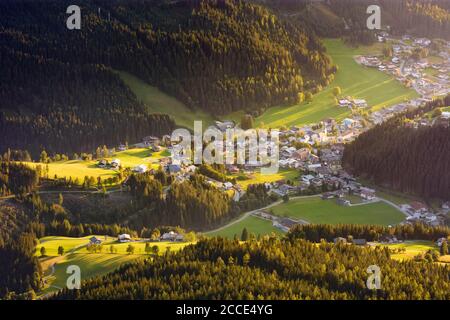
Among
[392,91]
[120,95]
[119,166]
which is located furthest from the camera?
[392,91]

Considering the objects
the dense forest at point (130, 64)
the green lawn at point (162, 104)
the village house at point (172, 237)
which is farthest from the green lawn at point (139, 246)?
the green lawn at point (162, 104)

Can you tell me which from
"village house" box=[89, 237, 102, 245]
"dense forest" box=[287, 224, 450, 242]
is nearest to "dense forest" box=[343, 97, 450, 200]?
"dense forest" box=[287, 224, 450, 242]

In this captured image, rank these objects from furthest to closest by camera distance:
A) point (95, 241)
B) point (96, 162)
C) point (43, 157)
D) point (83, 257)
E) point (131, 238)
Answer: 1. point (43, 157)
2. point (96, 162)
3. point (131, 238)
4. point (95, 241)
5. point (83, 257)

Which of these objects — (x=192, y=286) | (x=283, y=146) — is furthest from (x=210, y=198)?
(x=192, y=286)

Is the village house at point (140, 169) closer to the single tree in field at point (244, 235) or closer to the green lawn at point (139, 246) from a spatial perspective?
the green lawn at point (139, 246)

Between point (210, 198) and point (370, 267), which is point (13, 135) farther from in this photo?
point (370, 267)

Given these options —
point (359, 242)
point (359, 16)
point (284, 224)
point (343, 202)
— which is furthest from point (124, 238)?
point (359, 16)

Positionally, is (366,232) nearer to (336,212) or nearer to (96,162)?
(336,212)

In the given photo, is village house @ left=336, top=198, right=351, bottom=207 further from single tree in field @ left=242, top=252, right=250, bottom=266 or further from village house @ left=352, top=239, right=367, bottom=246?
single tree in field @ left=242, top=252, right=250, bottom=266
